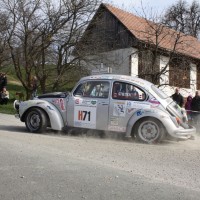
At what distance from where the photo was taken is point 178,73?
→ 2189 centimetres

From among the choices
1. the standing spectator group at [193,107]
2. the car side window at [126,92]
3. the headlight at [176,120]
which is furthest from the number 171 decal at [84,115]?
the standing spectator group at [193,107]

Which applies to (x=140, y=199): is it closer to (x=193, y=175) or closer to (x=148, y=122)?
(x=193, y=175)

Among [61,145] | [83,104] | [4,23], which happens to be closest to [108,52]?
[4,23]

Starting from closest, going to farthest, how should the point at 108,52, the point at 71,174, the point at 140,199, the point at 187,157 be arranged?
the point at 140,199 < the point at 71,174 < the point at 187,157 < the point at 108,52

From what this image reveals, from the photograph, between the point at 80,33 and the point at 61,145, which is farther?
the point at 80,33

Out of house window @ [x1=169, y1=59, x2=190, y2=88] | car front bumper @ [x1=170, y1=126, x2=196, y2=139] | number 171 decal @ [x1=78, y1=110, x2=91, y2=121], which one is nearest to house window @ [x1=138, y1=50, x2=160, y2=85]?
house window @ [x1=169, y1=59, x2=190, y2=88]

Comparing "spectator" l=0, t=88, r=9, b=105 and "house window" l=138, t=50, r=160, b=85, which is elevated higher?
"house window" l=138, t=50, r=160, b=85

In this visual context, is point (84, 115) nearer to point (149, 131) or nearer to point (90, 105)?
point (90, 105)

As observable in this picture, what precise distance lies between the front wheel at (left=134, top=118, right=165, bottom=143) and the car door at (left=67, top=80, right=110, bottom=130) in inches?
33.0

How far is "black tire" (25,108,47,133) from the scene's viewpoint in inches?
407

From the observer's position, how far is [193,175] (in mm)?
6578

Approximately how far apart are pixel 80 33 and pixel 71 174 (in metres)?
15.4

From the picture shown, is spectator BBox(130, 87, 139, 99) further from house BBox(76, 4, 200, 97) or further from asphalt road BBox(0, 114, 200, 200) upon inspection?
house BBox(76, 4, 200, 97)

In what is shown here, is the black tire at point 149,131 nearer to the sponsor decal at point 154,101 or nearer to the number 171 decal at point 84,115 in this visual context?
the sponsor decal at point 154,101
